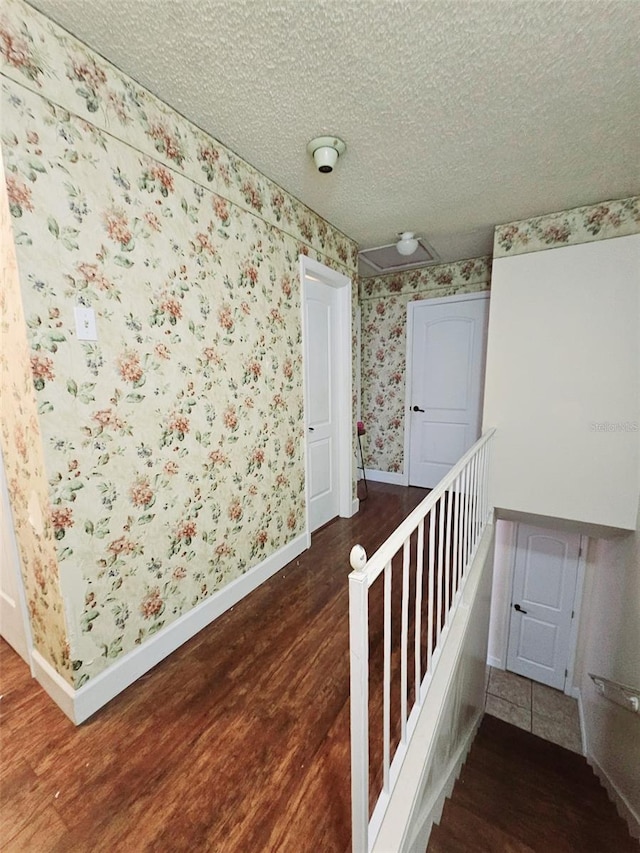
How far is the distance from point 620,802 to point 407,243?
3962 millimetres

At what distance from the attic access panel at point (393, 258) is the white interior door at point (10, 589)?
120 inches

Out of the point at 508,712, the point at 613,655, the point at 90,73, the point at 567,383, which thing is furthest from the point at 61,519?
the point at 508,712

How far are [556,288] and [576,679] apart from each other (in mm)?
3605

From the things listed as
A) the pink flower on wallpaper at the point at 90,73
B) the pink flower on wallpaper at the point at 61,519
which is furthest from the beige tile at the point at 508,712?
the pink flower on wallpaper at the point at 90,73

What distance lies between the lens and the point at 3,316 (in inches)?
45.7

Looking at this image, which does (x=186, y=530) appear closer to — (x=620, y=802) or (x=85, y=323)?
(x=85, y=323)

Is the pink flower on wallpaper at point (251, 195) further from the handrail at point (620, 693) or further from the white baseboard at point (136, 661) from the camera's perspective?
the handrail at point (620, 693)

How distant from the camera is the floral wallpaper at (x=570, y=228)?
2209 mm

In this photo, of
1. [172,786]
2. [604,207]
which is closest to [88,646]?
[172,786]

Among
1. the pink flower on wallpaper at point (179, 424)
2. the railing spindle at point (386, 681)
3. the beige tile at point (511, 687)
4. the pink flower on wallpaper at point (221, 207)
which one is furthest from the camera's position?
the beige tile at point (511, 687)

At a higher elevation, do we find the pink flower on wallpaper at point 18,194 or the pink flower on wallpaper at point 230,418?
the pink flower on wallpaper at point 18,194

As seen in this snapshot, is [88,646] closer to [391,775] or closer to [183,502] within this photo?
[183,502]

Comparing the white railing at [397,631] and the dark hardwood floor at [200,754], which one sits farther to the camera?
the dark hardwood floor at [200,754]

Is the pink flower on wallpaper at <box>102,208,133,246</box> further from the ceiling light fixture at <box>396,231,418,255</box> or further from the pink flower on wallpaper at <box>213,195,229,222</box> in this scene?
the ceiling light fixture at <box>396,231,418,255</box>
